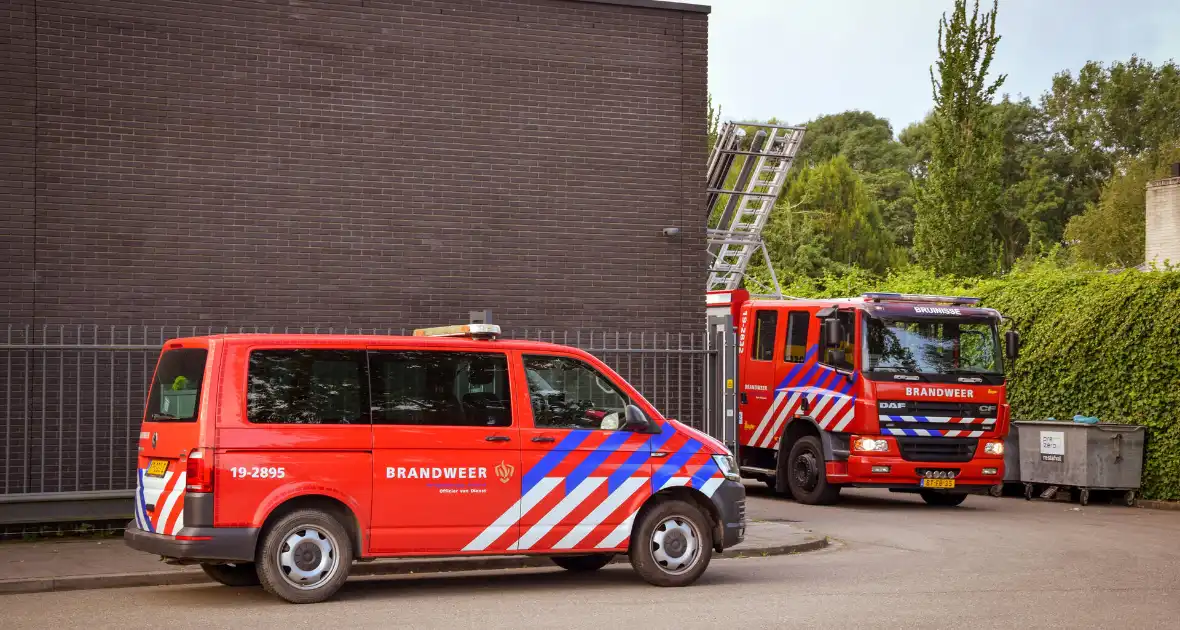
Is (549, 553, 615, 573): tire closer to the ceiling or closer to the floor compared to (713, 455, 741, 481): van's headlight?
closer to the floor

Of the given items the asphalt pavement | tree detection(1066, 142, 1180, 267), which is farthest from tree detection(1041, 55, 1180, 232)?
the asphalt pavement

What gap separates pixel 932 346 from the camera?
60.4ft

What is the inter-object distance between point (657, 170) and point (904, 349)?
13.3ft

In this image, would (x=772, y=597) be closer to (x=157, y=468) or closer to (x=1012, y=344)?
(x=157, y=468)

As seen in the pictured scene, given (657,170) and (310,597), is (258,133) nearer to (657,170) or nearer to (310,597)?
(657,170)

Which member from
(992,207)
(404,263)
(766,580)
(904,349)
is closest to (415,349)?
(766,580)

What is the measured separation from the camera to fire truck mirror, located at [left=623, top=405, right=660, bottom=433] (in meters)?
11.1

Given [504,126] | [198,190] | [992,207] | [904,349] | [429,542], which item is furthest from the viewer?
[992,207]

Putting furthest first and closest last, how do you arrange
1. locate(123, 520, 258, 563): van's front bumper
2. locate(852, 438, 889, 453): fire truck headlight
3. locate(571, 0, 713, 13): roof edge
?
1. locate(852, 438, 889, 453): fire truck headlight
2. locate(571, 0, 713, 13): roof edge
3. locate(123, 520, 258, 563): van's front bumper

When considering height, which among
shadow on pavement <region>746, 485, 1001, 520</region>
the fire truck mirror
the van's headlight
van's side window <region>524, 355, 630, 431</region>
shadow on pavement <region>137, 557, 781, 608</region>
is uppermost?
van's side window <region>524, 355, 630, 431</region>

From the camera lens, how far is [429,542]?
34.0 feet

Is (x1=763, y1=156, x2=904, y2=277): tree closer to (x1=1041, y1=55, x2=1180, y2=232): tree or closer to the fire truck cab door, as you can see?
(x1=1041, y1=55, x2=1180, y2=232): tree

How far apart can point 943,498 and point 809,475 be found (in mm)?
2273

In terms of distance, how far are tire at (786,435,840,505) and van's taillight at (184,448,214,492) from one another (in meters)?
10.5
